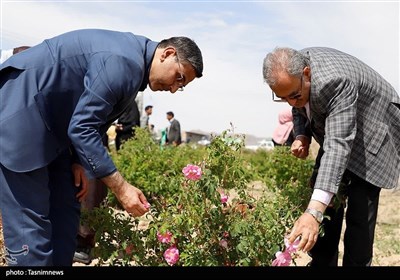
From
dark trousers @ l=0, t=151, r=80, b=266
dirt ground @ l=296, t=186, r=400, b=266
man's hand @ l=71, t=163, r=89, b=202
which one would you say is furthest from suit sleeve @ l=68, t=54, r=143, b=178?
dirt ground @ l=296, t=186, r=400, b=266

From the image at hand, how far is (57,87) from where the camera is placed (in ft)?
9.78

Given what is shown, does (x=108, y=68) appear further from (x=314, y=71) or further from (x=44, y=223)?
(x=314, y=71)

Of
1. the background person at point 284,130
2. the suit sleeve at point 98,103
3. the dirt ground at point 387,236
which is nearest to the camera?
the suit sleeve at point 98,103

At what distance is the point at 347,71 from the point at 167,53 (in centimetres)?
92

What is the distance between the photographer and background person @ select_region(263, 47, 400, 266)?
10.1 ft

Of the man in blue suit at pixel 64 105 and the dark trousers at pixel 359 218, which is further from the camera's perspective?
the dark trousers at pixel 359 218

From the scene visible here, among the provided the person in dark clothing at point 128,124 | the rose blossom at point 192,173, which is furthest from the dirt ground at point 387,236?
the person in dark clothing at point 128,124

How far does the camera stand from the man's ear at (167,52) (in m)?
2.95

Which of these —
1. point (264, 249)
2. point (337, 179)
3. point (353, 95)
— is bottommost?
point (264, 249)

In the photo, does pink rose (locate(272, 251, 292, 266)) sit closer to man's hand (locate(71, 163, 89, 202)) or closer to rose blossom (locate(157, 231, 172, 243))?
rose blossom (locate(157, 231, 172, 243))

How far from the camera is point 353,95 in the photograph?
3.21 metres

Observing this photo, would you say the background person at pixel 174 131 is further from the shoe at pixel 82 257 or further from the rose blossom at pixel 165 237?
the rose blossom at pixel 165 237

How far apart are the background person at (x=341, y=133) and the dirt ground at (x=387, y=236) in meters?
0.39

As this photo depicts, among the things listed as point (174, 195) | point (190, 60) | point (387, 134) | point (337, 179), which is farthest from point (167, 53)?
point (387, 134)
